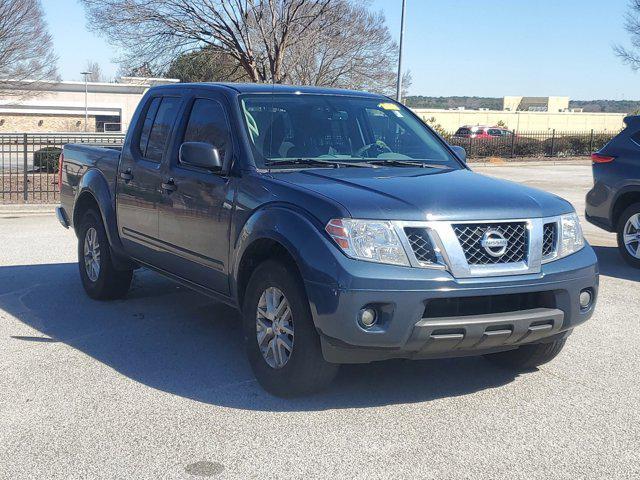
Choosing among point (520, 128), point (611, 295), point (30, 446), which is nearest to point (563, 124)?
point (520, 128)

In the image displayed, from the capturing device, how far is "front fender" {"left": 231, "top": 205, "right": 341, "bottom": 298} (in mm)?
4457

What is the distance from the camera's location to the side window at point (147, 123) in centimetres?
680

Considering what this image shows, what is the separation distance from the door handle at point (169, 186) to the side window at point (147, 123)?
0.72 metres

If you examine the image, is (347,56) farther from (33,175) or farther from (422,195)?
(422,195)

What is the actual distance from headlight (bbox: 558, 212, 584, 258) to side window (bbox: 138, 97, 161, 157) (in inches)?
137

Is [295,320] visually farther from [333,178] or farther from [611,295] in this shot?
[611,295]

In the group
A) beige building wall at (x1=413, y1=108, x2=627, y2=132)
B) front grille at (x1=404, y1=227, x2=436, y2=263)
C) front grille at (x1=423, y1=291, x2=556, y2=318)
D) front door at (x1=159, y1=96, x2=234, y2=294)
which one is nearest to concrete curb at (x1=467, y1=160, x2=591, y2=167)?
front door at (x1=159, y1=96, x2=234, y2=294)

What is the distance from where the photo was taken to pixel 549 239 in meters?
4.87

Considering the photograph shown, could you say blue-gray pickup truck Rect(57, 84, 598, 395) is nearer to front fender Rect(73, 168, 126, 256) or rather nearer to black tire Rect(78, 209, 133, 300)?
front fender Rect(73, 168, 126, 256)

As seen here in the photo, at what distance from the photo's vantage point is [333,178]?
513 centimetres

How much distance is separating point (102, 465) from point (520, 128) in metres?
81.2

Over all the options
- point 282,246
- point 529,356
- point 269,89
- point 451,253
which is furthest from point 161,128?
point 529,356

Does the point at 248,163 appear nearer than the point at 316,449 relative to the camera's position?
No

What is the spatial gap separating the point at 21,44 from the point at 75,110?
29.7m
